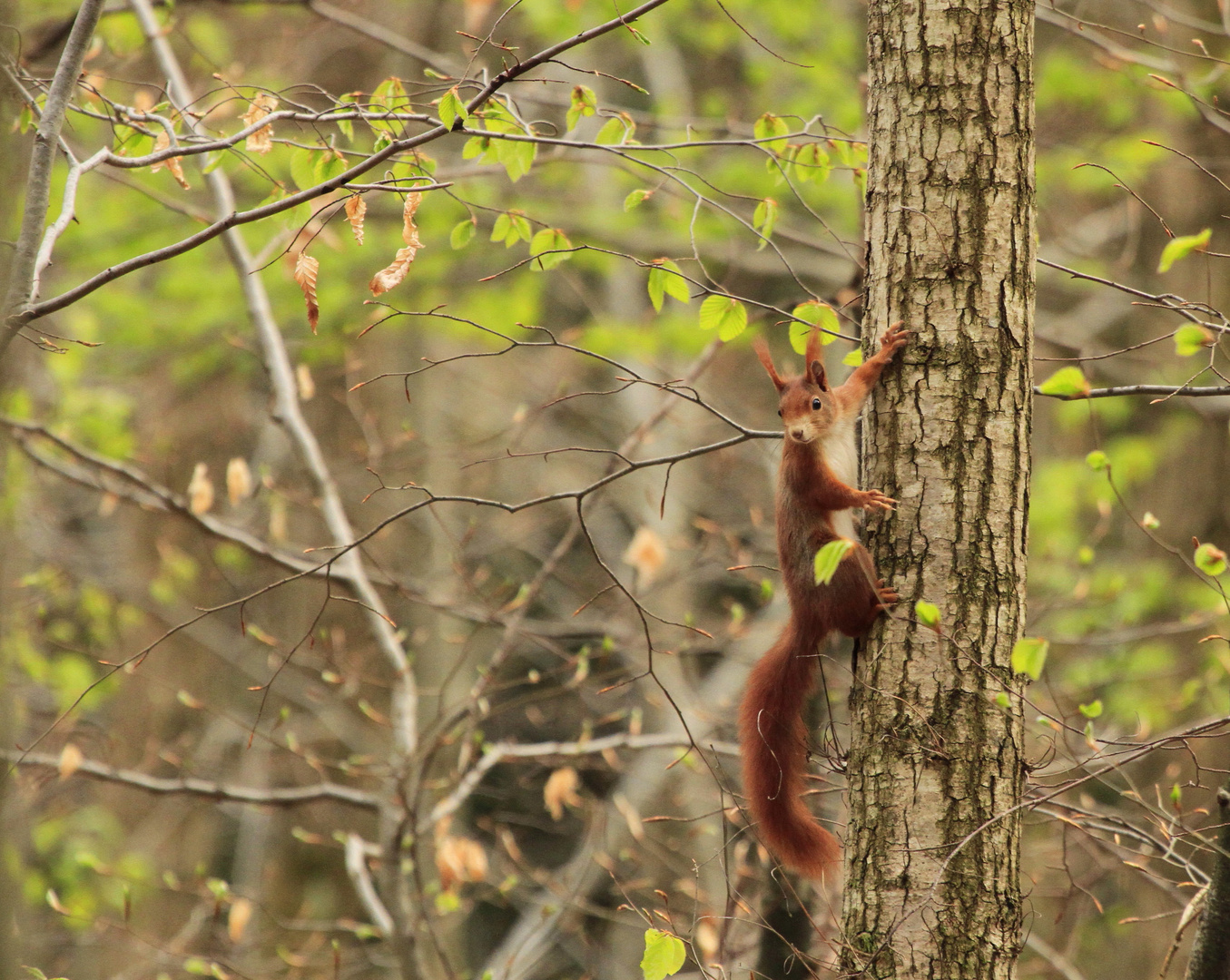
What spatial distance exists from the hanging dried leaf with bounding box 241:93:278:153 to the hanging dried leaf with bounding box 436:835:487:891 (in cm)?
208

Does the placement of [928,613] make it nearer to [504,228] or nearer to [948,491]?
[948,491]

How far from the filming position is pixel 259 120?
2.48 metres

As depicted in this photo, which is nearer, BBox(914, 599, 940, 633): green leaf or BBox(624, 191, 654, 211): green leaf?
BBox(914, 599, 940, 633): green leaf

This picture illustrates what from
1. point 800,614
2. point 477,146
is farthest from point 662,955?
point 477,146

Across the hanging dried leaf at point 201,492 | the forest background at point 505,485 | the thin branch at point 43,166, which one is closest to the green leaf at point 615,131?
the forest background at point 505,485

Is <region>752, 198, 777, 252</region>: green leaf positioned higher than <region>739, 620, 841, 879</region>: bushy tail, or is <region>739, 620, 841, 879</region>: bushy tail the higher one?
<region>752, 198, 777, 252</region>: green leaf

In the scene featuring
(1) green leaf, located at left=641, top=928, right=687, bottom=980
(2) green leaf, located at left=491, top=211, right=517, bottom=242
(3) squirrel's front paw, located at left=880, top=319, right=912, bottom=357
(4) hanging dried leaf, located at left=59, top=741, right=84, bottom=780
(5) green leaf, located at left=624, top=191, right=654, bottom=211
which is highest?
(5) green leaf, located at left=624, top=191, right=654, bottom=211

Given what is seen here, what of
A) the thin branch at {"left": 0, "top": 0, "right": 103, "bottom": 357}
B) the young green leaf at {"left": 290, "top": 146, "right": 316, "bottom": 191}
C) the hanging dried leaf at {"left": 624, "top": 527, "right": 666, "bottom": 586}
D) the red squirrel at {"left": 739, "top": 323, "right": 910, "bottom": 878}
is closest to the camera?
the thin branch at {"left": 0, "top": 0, "right": 103, "bottom": 357}

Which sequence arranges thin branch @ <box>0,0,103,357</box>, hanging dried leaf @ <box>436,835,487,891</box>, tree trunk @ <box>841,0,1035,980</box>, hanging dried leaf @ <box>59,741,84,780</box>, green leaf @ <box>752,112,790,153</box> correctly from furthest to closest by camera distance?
hanging dried leaf @ <box>436,835,487,891</box>
hanging dried leaf @ <box>59,741,84,780</box>
green leaf @ <box>752,112,790,153</box>
tree trunk @ <box>841,0,1035,980</box>
thin branch @ <box>0,0,103,357</box>

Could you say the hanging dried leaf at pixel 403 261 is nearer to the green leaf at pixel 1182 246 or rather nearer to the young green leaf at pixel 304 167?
the young green leaf at pixel 304 167

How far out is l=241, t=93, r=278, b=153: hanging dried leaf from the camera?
2.45m

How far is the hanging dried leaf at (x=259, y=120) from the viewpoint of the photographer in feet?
8.03

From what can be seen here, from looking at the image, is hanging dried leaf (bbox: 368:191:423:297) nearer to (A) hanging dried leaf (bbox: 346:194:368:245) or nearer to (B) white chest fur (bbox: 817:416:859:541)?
(A) hanging dried leaf (bbox: 346:194:368:245)

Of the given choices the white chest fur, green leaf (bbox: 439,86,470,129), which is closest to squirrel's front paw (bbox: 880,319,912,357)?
the white chest fur
